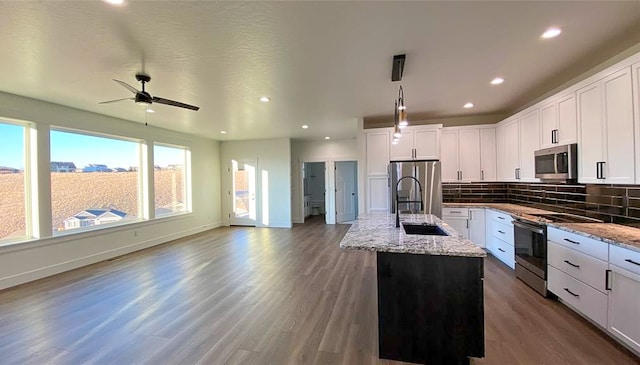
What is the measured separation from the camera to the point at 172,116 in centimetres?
505

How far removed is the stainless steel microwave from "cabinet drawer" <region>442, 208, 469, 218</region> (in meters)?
1.26

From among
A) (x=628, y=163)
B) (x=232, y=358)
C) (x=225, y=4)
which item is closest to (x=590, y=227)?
(x=628, y=163)

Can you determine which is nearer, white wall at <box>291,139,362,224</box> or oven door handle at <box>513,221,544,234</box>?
oven door handle at <box>513,221,544,234</box>

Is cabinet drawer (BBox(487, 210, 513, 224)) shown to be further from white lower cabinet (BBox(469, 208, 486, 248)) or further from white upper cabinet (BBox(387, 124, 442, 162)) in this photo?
white upper cabinet (BBox(387, 124, 442, 162))

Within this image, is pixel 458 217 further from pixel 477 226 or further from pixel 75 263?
pixel 75 263

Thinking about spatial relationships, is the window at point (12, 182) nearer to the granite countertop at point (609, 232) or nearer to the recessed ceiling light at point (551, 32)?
the recessed ceiling light at point (551, 32)

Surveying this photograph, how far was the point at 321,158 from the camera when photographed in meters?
8.42

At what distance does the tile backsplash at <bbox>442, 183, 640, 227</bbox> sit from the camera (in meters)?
2.71

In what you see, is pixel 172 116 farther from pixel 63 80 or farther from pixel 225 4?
pixel 225 4

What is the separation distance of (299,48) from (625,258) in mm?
3112

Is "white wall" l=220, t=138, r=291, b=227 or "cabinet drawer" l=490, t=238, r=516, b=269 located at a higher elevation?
"white wall" l=220, t=138, r=291, b=227

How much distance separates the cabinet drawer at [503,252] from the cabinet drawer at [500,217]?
1.13 feet

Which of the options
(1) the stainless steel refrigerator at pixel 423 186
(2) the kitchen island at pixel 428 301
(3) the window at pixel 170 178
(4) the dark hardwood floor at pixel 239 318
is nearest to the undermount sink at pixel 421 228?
(2) the kitchen island at pixel 428 301

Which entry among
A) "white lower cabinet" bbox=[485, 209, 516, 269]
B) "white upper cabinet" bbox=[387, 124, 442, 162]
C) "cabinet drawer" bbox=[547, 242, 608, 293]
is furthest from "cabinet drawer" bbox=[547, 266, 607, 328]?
"white upper cabinet" bbox=[387, 124, 442, 162]
